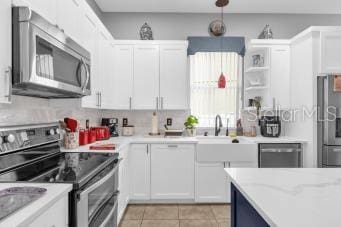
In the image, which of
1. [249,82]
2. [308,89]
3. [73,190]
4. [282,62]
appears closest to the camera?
[73,190]

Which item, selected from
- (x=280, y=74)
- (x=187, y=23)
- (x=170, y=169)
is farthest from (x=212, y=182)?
(x=187, y=23)

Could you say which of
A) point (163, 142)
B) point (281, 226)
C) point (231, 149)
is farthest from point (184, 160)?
point (281, 226)

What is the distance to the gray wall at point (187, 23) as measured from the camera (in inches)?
163

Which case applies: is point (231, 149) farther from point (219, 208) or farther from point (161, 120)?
point (161, 120)

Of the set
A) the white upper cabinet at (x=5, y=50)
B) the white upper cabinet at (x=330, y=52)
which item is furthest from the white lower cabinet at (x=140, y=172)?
the white upper cabinet at (x=330, y=52)

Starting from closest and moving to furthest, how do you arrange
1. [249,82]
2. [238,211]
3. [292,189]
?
[292,189] → [238,211] → [249,82]

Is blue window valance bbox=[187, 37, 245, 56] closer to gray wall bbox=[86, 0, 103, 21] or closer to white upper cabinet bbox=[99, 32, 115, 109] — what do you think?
white upper cabinet bbox=[99, 32, 115, 109]

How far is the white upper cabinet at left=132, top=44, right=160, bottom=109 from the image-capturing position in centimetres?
384

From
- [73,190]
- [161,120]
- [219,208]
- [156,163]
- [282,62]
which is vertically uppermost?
[282,62]

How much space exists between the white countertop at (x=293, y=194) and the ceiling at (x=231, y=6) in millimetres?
2837

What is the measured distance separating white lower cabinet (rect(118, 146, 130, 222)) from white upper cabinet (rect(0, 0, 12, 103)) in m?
1.61

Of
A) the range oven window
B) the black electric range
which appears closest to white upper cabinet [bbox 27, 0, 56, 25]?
the range oven window

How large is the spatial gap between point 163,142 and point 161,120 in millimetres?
747

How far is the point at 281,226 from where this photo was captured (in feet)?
2.77
